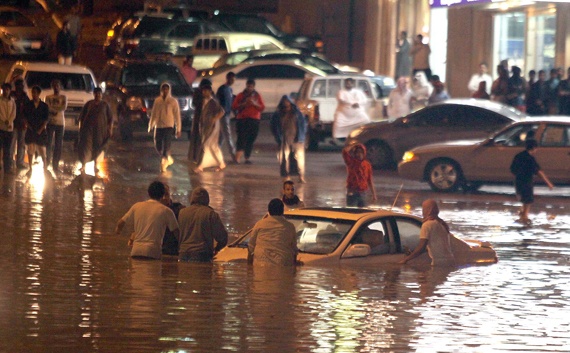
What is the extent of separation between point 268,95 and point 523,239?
16.2 meters

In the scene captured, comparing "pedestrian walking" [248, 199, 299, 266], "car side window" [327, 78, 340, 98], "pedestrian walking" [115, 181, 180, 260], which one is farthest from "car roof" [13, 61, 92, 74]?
"pedestrian walking" [248, 199, 299, 266]

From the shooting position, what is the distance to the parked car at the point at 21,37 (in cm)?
3950

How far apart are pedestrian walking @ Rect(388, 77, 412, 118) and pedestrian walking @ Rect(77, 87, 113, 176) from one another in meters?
8.81

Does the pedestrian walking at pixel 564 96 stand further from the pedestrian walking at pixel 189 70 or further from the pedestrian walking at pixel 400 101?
the pedestrian walking at pixel 189 70

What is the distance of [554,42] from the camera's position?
33156 mm

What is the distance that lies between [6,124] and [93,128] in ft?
5.05

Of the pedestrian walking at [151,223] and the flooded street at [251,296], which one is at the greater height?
the pedestrian walking at [151,223]

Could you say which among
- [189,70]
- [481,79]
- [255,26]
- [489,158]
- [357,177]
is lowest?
[357,177]

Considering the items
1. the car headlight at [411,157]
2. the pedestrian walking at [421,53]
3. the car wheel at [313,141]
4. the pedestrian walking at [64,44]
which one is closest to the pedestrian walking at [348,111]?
the car wheel at [313,141]

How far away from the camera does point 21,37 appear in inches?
1585

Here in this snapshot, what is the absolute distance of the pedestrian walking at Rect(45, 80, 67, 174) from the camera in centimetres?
2394

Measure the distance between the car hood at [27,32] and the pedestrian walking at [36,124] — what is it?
1708 cm

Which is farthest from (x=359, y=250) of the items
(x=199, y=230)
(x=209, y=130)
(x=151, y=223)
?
(x=209, y=130)

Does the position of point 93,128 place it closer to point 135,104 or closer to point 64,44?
point 135,104
